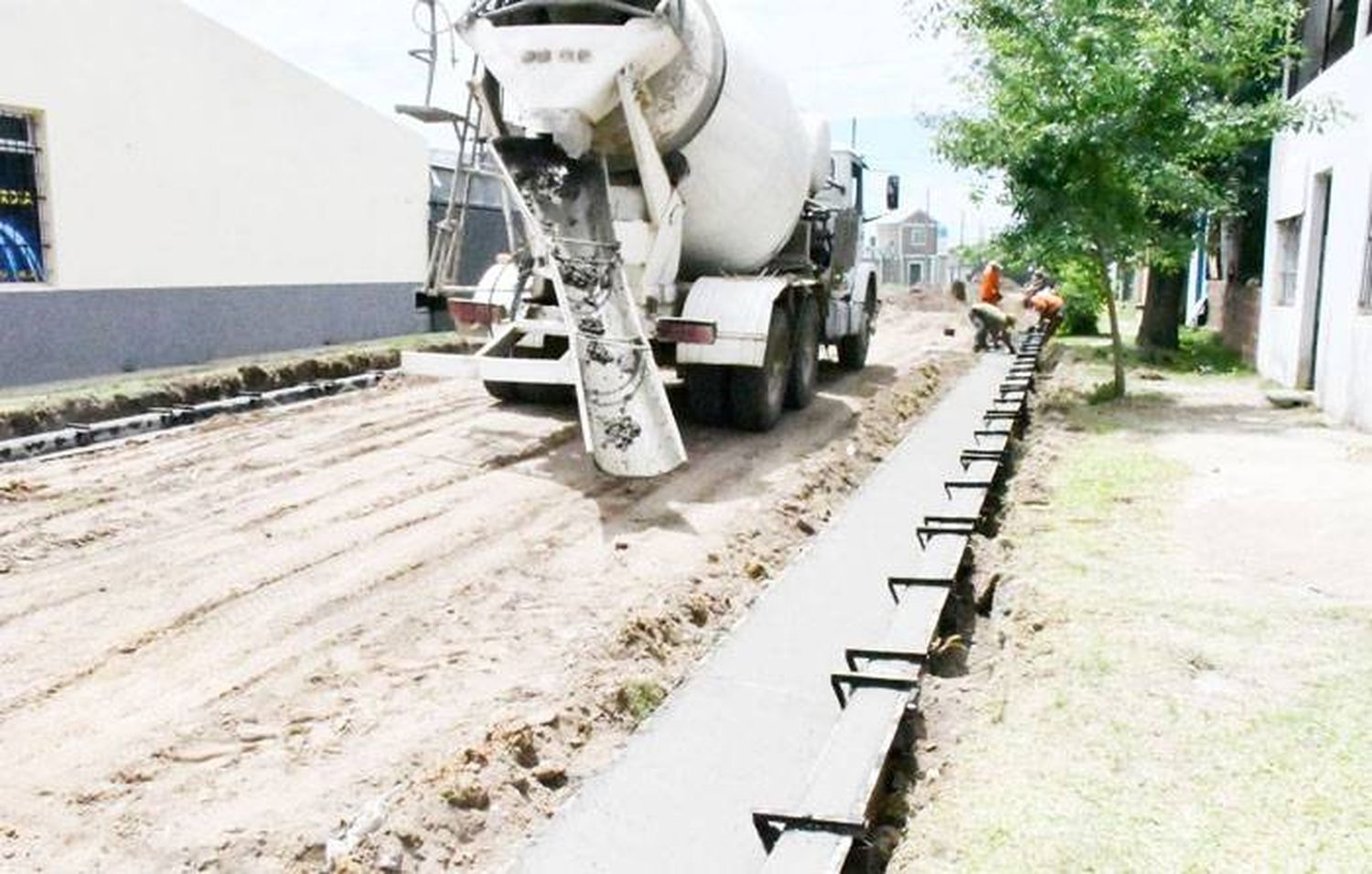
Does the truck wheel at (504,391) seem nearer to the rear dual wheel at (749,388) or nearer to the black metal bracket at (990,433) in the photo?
the rear dual wheel at (749,388)

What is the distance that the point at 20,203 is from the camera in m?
11.5

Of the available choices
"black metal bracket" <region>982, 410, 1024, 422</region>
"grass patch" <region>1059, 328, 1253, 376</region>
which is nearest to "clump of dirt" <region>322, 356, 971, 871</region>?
"black metal bracket" <region>982, 410, 1024, 422</region>

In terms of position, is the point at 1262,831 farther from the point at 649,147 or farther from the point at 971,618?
the point at 649,147

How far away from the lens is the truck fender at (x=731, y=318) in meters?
9.58

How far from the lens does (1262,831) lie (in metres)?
3.28

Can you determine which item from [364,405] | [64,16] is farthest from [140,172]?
[364,405]

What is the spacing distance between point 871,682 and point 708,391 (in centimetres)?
641

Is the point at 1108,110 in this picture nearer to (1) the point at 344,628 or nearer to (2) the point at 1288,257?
(2) the point at 1288,257

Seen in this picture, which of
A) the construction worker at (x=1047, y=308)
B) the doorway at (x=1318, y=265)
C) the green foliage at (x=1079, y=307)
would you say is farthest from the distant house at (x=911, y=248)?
the doorway at (x=1318, y=265)

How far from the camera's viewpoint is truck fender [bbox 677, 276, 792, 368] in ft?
31.4

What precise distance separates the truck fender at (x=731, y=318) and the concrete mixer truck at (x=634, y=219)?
0.05ft

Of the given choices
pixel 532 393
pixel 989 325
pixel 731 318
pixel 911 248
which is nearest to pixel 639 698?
pixel 731 318

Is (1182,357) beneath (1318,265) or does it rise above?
beneath

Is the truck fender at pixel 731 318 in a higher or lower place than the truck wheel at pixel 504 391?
higher
